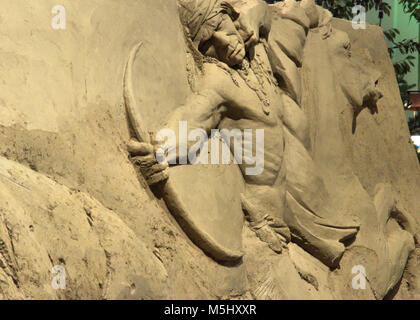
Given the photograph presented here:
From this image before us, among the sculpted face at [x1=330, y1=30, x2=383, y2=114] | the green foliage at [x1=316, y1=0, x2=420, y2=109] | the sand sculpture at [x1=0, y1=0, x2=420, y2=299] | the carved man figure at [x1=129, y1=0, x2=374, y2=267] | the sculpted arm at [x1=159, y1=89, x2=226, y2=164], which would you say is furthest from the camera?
the green foliage at [x1=316, y1=0, x2=420, y2=109]

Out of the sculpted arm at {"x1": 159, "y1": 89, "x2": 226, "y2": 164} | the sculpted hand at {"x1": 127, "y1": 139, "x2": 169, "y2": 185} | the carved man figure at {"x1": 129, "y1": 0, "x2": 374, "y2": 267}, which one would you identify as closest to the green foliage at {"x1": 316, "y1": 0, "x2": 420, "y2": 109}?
the carved man figure at {"x1": 129, "y1": 0, "x2": 374, "y2": 267}

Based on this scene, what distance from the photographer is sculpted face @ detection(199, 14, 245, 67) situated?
10.3 feet

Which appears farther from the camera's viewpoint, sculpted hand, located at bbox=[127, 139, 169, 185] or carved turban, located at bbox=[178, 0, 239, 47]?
carved turban, located at bbox=[178, 0, 239, 47]

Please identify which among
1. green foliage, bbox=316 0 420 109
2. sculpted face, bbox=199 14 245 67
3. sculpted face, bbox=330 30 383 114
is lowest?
green foliage, bbox=316 0 420 109

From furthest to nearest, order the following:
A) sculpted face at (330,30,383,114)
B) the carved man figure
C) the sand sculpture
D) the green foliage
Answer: the green foliage, sculpted face at (330,30,383,114), the carved man figure, the sand sculpture

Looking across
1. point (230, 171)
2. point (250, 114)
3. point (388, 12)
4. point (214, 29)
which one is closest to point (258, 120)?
point (250, 114)

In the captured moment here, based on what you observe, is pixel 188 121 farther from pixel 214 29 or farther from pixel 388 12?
pixel 388 12

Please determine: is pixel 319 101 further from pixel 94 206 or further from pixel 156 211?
pixel 94 206

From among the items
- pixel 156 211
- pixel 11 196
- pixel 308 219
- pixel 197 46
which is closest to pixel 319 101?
pixel 308 219

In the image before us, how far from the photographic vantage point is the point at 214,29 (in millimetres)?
3115

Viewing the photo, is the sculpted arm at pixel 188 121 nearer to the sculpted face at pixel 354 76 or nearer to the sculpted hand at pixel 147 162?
the sculpted hand at pixel 147 162

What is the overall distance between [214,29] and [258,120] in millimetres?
454

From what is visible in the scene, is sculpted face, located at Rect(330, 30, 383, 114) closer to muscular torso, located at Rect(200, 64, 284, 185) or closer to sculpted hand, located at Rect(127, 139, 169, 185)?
muscular torso, located at Rect(200, 64, 284, 185)

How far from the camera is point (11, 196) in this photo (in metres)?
2.08
